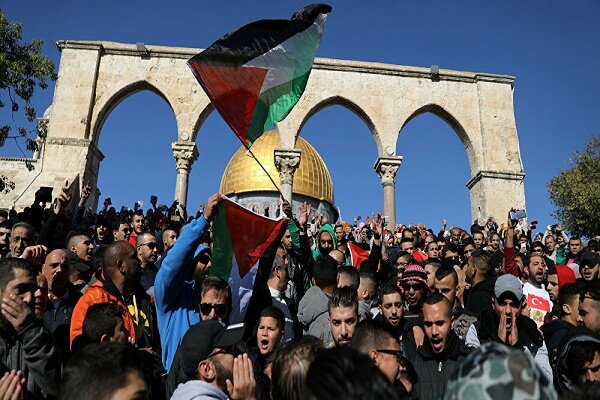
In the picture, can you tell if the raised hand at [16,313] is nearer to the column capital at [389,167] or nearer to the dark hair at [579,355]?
the dark hair at [579,355]

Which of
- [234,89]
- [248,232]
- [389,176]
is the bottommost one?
[248,232]

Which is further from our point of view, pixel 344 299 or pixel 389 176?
pixel 389 176

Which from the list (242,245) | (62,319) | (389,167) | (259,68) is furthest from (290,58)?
(389,167)

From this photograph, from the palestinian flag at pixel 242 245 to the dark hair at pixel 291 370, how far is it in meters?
1.96

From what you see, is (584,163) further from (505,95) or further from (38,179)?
(38,179)

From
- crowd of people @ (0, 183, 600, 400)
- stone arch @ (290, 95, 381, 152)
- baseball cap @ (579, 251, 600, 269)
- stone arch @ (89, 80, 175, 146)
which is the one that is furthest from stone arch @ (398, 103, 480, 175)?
crowd of people @ (0, 183, 600, 400)

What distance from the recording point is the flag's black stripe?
6.04m

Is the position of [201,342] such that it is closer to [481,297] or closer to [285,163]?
[481,297]

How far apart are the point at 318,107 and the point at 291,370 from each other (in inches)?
780

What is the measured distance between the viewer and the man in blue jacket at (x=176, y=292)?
432cm

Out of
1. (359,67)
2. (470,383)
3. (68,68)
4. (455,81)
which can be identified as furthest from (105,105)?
(470,383)

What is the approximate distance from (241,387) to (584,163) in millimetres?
38412

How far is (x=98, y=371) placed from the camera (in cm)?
210

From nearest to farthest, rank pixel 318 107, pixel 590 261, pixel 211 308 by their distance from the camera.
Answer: pixel 211 308 < pixel 590 261 < pixel 318 107
